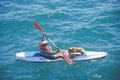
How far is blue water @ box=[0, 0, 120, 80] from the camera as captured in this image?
19.5 m

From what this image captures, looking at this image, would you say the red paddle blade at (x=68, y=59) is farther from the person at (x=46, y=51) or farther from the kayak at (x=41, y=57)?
the kayak at (x=41, y=57)

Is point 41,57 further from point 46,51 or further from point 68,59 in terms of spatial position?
point 68,59

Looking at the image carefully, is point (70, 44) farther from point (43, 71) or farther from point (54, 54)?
point (43, 71)

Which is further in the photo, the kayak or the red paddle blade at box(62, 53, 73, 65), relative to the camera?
the kayak

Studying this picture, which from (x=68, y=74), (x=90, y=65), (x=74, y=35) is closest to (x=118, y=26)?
(x=74, y=35)

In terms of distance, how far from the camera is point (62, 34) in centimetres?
2417

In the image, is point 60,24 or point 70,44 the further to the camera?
point 60,24

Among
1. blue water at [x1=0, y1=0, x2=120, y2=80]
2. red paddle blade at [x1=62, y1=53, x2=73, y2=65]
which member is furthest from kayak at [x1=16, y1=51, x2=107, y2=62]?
red paddle blade at [x1=62, y1=53, x2=73, y2=65]

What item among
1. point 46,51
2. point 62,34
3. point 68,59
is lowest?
point 68,59

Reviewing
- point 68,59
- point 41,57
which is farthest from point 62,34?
point 68,59

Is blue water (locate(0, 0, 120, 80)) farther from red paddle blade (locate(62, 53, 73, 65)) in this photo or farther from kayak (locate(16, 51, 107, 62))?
red paddle blade (locate(62, 53, 73, 65))

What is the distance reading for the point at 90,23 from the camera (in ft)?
84.6

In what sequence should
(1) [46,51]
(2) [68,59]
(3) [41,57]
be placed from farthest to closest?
1. (3) [41,57]
2. (1) [46,51]
3. (2) [68,59]

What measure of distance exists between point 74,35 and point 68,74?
5754 millimetres
